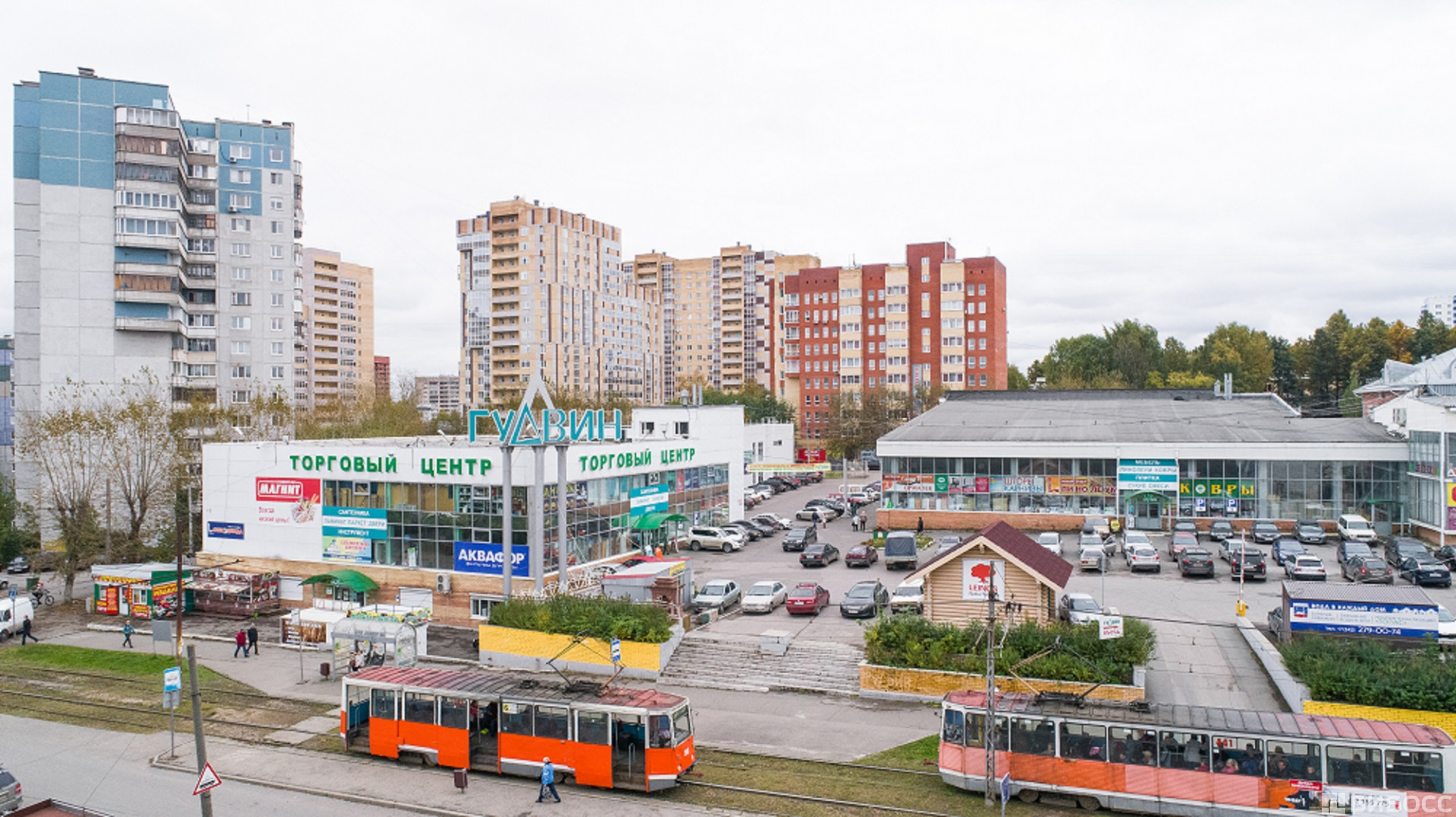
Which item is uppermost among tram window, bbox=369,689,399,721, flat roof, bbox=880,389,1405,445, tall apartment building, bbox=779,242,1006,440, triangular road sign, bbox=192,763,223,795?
tall apartment building, bbox=779,242,1006,440

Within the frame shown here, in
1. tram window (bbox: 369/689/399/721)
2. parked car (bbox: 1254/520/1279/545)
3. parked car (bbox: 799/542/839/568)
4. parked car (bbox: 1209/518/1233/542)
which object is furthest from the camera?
parked car (bbox: 1209/518/1233/542)

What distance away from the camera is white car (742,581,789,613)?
33.9 meters

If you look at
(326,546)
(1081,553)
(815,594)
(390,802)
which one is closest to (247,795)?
(390,802)

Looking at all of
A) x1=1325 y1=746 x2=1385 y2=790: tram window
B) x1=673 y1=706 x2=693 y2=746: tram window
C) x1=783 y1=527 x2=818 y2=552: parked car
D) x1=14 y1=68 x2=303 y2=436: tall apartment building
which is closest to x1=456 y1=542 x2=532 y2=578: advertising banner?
x1=783 y1=527 x2=818 y2=552: parked car

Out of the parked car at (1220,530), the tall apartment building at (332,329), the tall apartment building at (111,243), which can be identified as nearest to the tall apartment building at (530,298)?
the tall apartment building at (332,329)

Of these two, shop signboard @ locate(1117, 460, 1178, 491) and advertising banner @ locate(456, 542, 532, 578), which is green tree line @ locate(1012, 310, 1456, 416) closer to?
shop signboard @ locate(1117, 460, 1178, 491)

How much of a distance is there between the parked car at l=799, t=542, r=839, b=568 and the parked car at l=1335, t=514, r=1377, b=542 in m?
23.3

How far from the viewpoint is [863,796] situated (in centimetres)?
1919

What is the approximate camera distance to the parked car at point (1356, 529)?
43.8 m

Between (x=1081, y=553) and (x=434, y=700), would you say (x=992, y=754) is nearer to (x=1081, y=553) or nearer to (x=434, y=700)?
(x=434, y=700)

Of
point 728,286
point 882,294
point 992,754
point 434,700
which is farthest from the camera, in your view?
point 728,286

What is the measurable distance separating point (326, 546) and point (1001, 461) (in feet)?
111

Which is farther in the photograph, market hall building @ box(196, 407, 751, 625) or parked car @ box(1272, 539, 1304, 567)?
parked car @ box(1272, 539, 1304, 567)

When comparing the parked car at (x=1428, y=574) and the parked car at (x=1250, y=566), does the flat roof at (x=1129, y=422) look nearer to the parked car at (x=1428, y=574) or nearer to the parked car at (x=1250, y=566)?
the parked car at (x=1250, y=566)
